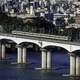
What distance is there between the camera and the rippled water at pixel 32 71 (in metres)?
43.3

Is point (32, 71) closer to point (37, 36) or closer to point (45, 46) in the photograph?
point (45, 46)

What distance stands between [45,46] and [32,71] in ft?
11.1

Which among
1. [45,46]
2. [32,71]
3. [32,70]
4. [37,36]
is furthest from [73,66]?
[37,36]

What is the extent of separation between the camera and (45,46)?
49188 millimetres

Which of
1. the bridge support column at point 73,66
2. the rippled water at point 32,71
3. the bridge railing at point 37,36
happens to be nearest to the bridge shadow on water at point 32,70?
the rippled water at point 32,71

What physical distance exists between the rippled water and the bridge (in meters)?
0.97

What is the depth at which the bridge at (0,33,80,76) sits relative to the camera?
44.8 m

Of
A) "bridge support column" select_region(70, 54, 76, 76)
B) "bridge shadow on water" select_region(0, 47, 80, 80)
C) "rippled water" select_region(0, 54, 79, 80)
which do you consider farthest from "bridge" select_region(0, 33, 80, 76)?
"rippled water" select_region(0, 54, 79, 80)

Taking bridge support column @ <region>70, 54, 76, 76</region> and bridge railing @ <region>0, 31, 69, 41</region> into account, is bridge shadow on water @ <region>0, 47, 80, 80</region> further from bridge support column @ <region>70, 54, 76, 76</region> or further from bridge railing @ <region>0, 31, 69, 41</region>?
bridge railing @ <region>0, 31, 69, 41</region>

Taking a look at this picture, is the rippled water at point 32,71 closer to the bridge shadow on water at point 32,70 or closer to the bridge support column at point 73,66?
the bridge shadow on water at point 32,70

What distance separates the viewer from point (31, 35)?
175 ft

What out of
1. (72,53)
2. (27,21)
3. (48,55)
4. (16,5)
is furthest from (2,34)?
(16,5)

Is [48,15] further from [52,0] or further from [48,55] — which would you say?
[48,55]

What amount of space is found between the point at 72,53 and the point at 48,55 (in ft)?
14.2
